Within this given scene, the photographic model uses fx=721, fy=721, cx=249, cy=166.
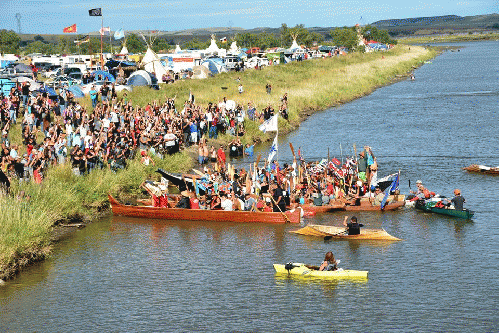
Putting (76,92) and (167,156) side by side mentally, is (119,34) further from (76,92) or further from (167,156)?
(167,156)

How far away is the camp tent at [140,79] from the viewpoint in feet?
198

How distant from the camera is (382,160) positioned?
148 ft

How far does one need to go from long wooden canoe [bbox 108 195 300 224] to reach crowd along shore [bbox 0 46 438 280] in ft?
4.47

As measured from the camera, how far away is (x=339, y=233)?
93.3 ft

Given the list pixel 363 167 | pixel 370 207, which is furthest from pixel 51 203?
pixel 363 167

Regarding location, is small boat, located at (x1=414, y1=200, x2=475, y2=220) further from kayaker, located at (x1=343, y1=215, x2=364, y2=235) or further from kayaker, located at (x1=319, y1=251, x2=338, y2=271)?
kayaker, located at (x1=319, y1=251, x2=338, y2=271)

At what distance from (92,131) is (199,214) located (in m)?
9.60

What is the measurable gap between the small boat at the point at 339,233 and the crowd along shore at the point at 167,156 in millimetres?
10126

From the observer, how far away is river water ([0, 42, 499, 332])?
68.6 ft

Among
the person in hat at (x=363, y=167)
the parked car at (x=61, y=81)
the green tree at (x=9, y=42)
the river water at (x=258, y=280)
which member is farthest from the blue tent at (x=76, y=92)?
the green tree at (x=9, y=42)

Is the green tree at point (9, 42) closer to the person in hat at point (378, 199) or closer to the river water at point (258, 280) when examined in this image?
the river water at point (258, 280)

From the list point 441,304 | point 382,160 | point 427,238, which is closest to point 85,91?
point 382,160

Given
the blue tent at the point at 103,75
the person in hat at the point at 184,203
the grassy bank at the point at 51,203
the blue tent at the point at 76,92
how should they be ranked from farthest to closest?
the blue tent at the point at 103,75
the blue tent at the point at 76,92
the person in hat at the point at 184,203
the grassy bank at the point at 51,203

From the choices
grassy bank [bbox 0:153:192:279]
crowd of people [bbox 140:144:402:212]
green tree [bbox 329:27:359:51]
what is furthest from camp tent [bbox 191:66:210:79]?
green tree [bbox 329:27:359:51]
